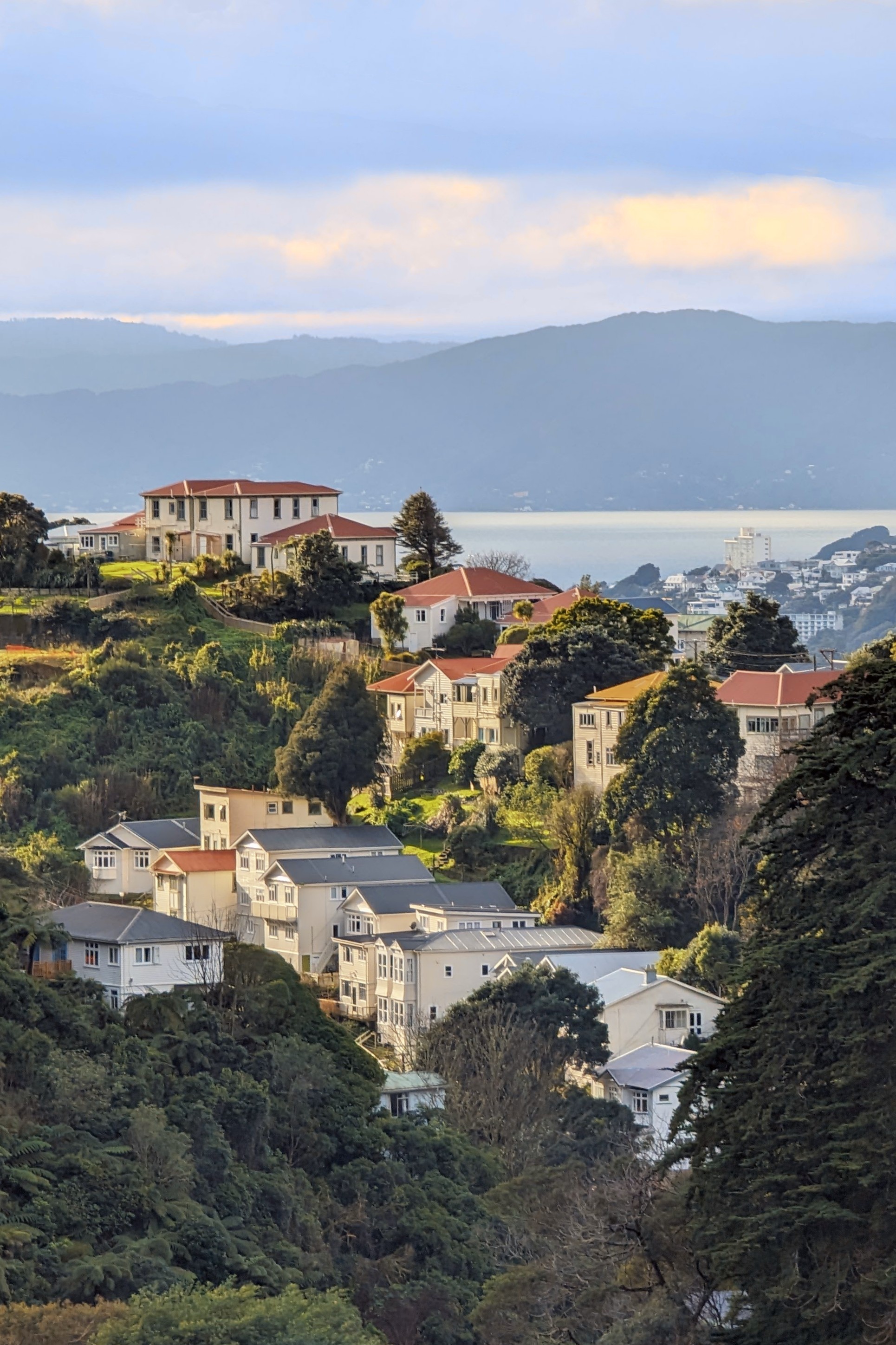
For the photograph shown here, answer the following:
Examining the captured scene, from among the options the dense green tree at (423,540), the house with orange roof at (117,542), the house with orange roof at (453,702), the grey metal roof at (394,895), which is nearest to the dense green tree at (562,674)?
the house with orange roof at (453,702)

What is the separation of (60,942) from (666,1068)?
9925mm

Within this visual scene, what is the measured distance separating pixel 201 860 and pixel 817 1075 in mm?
35280

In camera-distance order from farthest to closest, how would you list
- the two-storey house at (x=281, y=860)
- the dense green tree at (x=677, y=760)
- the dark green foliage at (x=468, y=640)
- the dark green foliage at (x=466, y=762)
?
1. the dark green foliage at (x=468, y=640)
2. the dark green foliage at (x=466, y=762)
3. the two-storey house at (x=281, y=860)
4. the dense green tree at (x=677, y=760)

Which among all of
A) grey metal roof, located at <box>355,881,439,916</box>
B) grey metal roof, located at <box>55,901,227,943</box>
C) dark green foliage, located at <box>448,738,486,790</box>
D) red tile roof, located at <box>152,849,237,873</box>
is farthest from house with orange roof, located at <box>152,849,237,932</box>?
grey metal roof, located at <box>55,901,227,943</box>

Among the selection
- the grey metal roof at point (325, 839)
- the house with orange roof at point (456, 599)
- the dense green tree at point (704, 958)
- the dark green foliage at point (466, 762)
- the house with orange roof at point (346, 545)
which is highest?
the house with orange roof at point (346, 545)

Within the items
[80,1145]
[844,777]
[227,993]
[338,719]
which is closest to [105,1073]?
[80,1145]

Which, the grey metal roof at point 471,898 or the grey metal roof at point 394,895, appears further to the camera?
the grey metal roof at point 394,895

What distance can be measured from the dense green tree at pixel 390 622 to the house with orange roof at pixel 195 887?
44.9ft

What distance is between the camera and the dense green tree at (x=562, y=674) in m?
57.1

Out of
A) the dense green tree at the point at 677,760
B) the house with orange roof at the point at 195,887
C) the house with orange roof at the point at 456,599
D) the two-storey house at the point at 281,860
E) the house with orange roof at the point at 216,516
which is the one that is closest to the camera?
the dense green tree at the point at 677,760

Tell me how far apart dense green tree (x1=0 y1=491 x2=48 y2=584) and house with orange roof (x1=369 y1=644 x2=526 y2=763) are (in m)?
12.3

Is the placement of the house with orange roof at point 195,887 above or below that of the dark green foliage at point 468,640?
below

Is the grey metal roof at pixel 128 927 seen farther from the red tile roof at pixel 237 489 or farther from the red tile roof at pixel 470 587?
the red tile roof at pixel 237 489

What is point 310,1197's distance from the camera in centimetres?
3322
